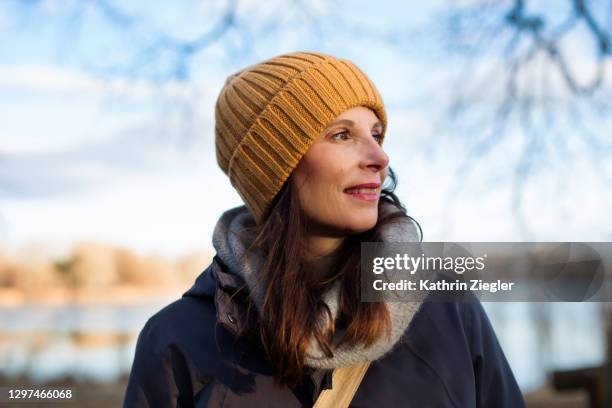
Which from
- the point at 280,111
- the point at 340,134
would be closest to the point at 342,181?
the point at 340,134

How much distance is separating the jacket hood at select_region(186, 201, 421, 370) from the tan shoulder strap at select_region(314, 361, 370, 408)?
49 mm

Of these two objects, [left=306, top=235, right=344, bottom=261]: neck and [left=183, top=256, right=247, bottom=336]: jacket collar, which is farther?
[left=306, top=235, right=344, bottom=261]: neck

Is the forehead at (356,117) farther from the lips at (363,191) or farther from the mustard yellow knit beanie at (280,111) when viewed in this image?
the lips at (363,191)

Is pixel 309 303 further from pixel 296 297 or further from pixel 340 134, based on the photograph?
pixel 340 134

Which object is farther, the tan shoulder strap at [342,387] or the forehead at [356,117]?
the forehead at [356,117]

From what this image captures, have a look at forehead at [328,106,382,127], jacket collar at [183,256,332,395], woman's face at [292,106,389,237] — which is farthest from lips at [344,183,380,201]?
jacket collar at [183,256,332,395]

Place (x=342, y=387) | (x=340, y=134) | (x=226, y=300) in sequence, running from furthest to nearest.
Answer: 1. (x=340, y=134)
2. (x=226, y=300)
3. (x=342, y=387)

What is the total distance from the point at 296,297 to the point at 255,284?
0.14 meters

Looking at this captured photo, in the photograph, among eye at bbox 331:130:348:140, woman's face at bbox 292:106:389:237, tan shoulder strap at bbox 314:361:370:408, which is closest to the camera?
tan shoulder strap at bbox 314:361:370:408

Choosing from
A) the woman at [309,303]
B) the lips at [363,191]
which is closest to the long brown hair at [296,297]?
the woman at [309,303]

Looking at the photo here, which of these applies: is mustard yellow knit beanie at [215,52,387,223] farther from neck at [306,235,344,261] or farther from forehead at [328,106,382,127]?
neck at [306,235,344,261]

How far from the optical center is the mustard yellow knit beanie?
2033 millimetres

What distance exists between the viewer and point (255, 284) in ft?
Answer: 6.45

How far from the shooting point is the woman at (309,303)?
1841mm
